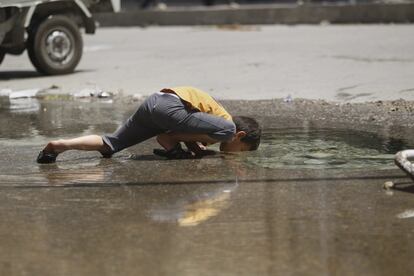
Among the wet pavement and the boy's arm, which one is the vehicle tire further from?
the boy's arm

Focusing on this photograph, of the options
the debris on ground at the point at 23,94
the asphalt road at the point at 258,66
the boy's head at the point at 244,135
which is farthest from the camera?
the debris on ground at the point at 23,94

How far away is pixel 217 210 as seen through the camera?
4.82 meters

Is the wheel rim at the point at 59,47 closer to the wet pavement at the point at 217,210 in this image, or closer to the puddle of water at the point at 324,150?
the wet pavement at the point at 217,210

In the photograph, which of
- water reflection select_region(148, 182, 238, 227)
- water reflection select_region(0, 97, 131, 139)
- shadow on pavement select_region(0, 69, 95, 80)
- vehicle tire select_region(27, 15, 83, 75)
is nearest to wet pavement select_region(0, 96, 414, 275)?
water reflection select_region(148, 182, 238, 227)

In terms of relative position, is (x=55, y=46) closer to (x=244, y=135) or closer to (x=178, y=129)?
(x=178, y=129)

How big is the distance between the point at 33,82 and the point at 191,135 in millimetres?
6434

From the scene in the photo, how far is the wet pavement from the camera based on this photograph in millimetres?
A: 3949

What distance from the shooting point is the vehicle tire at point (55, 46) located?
12.5 m

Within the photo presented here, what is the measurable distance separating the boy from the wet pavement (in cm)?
13

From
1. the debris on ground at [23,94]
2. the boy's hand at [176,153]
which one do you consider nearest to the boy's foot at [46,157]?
the boy's hand at [176,153]

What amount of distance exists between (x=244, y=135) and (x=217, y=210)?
148cm

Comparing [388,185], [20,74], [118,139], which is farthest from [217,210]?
[20,74]

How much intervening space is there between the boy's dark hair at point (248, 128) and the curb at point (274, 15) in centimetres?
1479

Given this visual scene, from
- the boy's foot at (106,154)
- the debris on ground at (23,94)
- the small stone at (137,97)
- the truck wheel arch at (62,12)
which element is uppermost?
the truck wheel arch at (62,12)
